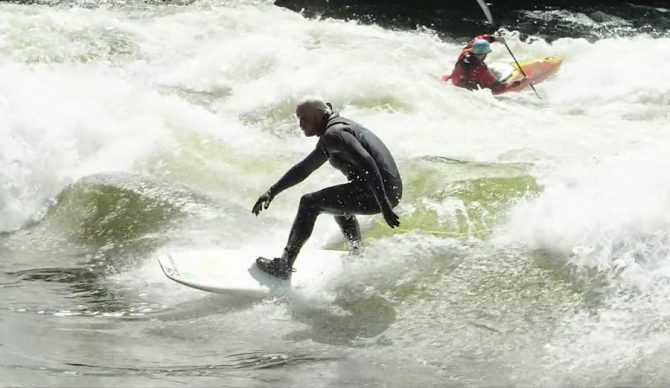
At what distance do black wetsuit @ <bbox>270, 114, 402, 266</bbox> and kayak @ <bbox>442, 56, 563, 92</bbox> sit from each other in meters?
6.78

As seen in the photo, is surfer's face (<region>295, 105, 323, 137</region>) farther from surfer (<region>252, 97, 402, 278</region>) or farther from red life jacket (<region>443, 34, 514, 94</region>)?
red life jacket (<region>443, 34, 514, 94</region>)

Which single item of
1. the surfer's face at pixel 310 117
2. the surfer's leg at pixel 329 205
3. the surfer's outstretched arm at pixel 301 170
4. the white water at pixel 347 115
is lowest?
the white water at pixel 347 115

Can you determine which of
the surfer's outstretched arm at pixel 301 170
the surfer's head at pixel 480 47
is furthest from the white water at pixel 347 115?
the surfer's outstretched arm at pixel 301 170

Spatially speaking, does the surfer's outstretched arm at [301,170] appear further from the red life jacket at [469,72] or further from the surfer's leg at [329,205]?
the red life jacket at [469,72]

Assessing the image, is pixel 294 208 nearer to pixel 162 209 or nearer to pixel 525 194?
pixel 162 209

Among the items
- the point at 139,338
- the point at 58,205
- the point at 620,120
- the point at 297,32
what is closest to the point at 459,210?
the point at 139,338

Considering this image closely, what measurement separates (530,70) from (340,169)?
8.26 meters

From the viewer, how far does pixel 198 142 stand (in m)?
9.26

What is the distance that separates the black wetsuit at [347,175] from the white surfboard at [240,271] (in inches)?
7.7

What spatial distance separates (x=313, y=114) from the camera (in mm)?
5520

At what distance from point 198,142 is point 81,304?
3.88 meters

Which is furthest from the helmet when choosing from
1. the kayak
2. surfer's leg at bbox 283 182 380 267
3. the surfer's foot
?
the surfer's foot

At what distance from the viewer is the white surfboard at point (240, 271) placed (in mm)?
5746

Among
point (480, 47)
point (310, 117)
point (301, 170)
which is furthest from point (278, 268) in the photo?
point (480, 47)
